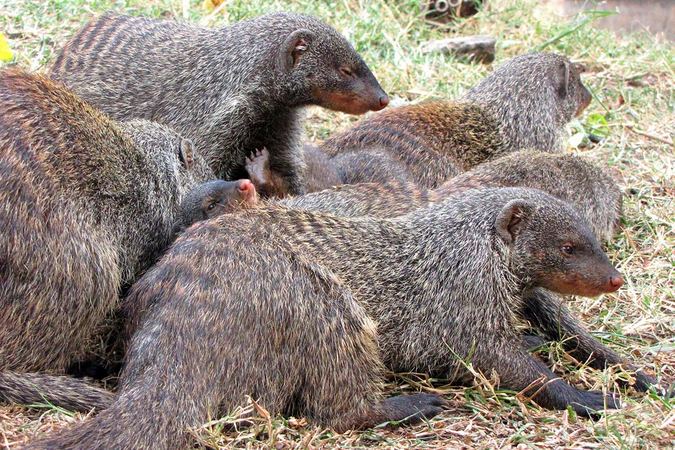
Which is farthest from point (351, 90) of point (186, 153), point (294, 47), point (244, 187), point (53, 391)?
point (53, 391)

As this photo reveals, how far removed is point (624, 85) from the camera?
797 centimetres

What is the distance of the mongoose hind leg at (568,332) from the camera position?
4582 mm

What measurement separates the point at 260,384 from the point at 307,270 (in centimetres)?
49

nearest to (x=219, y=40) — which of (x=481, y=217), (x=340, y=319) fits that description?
(x=481, y=217)

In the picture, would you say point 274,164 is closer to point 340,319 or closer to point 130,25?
point 130,25

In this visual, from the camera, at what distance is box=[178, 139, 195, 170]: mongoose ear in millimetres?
4926

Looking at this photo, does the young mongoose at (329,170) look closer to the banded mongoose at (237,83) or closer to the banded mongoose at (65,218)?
the banded mongoose at (237,83)

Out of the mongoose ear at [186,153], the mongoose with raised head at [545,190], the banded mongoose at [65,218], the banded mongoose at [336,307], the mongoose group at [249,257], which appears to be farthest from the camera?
the mongoose ear at [186,153]

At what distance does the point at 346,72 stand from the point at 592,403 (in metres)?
2.42

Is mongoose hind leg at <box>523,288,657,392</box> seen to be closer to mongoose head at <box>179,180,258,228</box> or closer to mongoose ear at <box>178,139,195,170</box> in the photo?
mongoose head at <box>179,180,258,228</box>

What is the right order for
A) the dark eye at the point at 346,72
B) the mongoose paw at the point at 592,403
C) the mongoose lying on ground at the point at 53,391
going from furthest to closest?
the dark eye at the point at 346,72, the mongoose paw at the point at 592,403, the mongoose lying on ground at the point at 53,391

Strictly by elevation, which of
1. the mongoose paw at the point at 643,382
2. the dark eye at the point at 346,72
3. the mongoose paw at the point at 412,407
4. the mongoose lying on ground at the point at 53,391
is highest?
Result: the dark eye at the point at 346,72

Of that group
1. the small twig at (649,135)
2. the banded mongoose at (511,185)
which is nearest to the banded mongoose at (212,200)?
the banded mongoose at (511,185)

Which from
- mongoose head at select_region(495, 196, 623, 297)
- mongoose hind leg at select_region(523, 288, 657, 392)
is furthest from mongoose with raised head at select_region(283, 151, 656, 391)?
mongoose head at select_region(495, 196, 623, 297)
